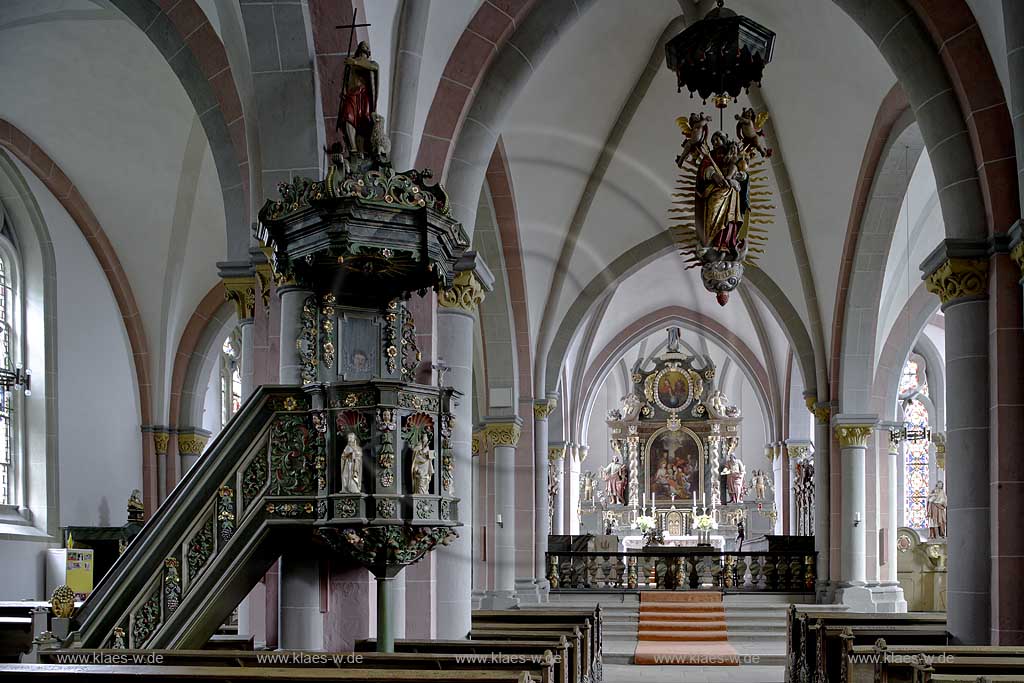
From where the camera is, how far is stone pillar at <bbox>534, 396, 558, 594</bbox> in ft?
65.4

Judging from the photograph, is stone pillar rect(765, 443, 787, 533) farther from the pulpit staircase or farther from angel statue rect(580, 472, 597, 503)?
the pulpit staircase

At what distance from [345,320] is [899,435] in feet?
41.5

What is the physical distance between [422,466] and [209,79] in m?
4.79

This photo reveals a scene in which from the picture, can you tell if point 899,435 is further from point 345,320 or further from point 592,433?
point 592,433

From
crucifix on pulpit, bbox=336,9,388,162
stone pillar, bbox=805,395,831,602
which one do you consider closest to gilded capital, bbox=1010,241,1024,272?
crucifix on pulpit, bbox=336,9,388,162

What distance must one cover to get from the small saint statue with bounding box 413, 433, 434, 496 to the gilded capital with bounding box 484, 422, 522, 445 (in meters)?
11.1

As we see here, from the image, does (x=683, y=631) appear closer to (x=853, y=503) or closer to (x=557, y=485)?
(x=853, y=503)

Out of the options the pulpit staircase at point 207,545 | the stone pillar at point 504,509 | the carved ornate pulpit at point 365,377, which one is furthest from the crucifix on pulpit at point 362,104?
the stone pillar at point 504,509

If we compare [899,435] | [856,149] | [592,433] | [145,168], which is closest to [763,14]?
[856,149]

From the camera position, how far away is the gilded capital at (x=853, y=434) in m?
18.2

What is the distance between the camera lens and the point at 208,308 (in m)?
19.0

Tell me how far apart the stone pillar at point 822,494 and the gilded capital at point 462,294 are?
30.6ft

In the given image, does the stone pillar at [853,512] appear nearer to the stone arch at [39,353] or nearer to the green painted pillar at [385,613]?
the stone arch at [39,353]

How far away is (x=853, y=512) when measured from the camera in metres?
18.2
